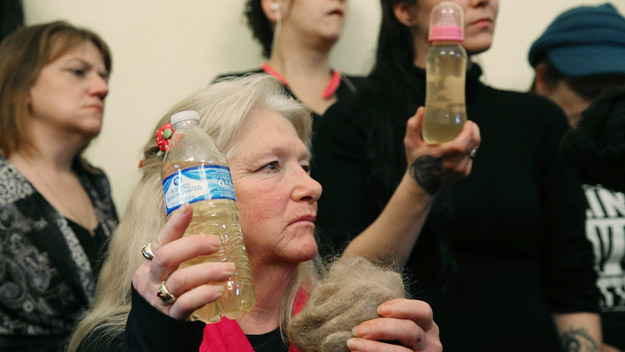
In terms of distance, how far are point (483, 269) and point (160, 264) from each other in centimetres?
86

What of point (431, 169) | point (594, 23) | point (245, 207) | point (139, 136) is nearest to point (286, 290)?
point (245, 207)

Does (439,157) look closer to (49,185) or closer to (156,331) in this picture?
(156,331)

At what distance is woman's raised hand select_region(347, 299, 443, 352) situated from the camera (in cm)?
94

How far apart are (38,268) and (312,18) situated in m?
1.10

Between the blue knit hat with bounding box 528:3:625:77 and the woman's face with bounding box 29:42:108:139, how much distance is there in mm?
1439

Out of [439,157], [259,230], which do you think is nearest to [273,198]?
[259,230]

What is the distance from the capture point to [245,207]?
46.2 inches

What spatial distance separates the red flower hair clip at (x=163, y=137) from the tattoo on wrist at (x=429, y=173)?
538 millimetres

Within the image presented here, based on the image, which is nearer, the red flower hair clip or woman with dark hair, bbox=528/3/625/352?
the red flower hair clip

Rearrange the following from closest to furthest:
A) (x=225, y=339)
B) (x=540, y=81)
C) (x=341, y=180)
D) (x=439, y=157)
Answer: (x=225, y=339)
(x=439, y=157)
(x=341, y=180)
(x=540, y=81)

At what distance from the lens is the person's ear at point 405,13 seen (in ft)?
5.58

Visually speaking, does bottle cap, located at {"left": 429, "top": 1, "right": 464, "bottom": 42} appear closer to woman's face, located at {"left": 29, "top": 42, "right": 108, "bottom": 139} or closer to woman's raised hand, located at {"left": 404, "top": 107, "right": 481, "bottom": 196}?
woman's raised hand, located at {"left": 404, "top": 107, "right": 481, "bottom": 196}

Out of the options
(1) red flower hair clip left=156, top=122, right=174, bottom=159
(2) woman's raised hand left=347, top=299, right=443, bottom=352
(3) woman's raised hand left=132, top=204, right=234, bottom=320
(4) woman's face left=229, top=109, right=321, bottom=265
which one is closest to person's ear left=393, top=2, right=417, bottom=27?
(4) woman's face left=229, top=109, right=321, bottom=265

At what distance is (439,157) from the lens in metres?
1.42
